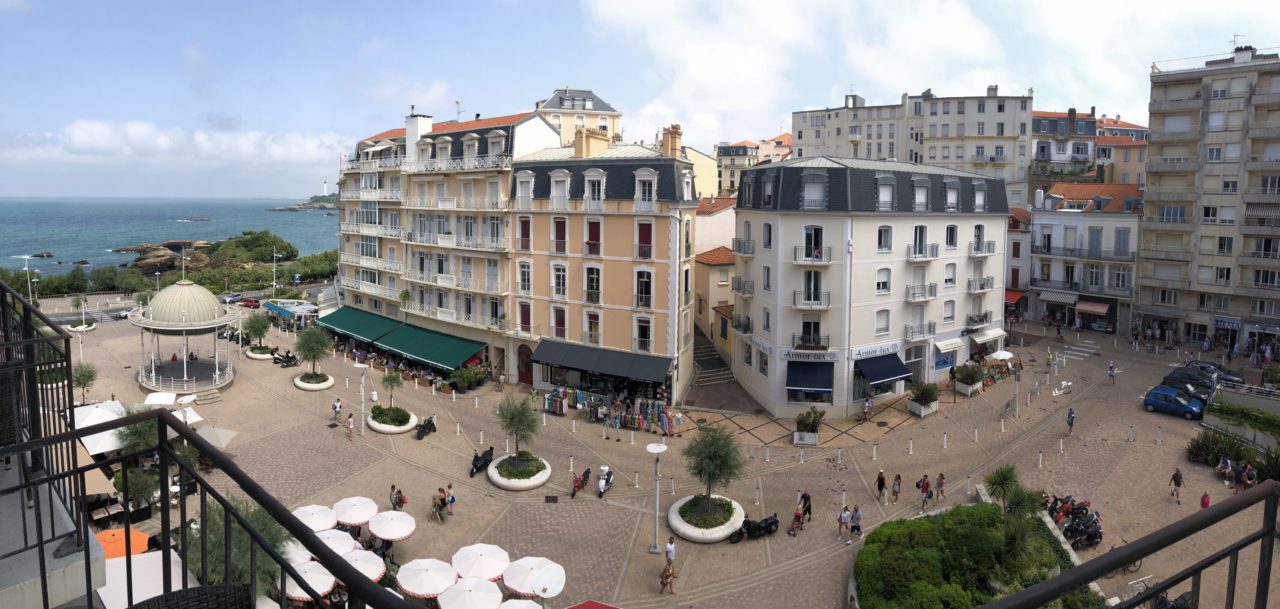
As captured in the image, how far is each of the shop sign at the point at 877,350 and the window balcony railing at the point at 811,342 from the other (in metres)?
1.49

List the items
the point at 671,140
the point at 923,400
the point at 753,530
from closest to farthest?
the point at 753,530 → the point at 923,400 → the point at 671,140

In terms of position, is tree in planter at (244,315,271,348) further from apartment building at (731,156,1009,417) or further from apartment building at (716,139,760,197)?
apartment building at (716,139,760,197)

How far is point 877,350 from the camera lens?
3809 cm

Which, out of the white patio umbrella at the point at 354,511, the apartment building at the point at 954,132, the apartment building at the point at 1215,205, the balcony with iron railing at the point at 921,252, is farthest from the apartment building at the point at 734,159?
the white patio umbrella at the point at 354,511

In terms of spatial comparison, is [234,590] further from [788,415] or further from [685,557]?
[788,415]

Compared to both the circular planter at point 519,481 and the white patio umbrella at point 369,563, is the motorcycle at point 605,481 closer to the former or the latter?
the circular planter at point 519,481

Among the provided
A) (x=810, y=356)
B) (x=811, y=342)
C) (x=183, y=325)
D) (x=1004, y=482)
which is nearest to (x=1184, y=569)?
(x=1004, y=482)

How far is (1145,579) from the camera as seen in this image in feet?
60.3

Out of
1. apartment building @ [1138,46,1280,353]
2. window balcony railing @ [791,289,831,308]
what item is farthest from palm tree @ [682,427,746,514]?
apartment building @ [1138,46,1280,353]

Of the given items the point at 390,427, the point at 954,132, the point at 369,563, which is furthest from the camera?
the point at 954,132

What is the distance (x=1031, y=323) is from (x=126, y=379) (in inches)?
2357

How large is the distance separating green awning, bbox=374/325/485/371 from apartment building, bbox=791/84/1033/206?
42274mm

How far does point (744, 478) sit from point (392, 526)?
13.1m

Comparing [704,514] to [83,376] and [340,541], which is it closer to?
[340,541]
